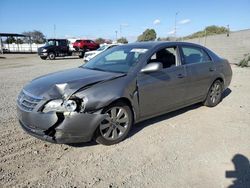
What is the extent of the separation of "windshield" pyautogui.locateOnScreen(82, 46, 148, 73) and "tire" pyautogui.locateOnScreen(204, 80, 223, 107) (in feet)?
7.60

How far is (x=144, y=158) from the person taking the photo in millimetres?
3541

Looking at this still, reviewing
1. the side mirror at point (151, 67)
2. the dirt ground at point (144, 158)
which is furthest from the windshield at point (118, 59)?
the dirt ground at point (144, 158)

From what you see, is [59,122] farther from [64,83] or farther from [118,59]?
[118,59]

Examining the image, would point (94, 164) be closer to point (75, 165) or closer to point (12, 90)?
point (75, 165)

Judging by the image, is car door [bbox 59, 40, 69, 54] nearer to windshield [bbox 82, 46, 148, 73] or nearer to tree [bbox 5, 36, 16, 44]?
windshield [bbox 82, 46, 148, 73]

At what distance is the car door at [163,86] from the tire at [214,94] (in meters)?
1.17

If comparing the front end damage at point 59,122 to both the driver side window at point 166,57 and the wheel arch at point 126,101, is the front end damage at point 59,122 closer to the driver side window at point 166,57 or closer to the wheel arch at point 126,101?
the wheel arch at point 126,101

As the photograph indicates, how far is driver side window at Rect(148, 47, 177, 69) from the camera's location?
466 centimetres

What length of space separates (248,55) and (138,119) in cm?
1449

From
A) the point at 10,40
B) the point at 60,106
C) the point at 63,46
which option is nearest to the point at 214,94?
the point at 60,106

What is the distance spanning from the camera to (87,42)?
2911 centimetres

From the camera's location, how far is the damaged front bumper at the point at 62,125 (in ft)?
11.1

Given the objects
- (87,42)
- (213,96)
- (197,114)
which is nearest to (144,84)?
(197,114)

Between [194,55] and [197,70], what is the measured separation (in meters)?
0.40
